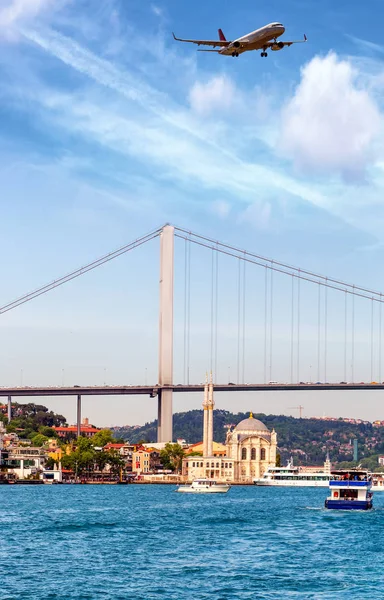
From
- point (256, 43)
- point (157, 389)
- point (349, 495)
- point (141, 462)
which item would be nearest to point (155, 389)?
point (157, 389)

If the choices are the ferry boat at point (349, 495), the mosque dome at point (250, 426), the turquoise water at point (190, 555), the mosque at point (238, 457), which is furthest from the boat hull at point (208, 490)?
the mosque dome at point (250, 426)

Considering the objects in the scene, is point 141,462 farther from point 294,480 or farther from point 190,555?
point 190,555

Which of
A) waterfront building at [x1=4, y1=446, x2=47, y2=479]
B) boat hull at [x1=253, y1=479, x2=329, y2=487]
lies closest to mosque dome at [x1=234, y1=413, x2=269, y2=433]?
waterfront building at [x1=4, y1=446, x2=47, y2=479]

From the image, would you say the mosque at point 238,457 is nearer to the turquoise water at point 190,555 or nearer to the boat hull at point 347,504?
the boat hull at point 347,504

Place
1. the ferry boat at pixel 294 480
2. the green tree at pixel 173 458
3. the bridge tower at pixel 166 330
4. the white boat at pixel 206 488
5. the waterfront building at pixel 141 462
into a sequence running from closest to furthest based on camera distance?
1. the white boat at pixel 206 488
2. the bridge tower at pixel 166 330
3. the ferry boat at pixel 294 480
4. the green tree at pixel 173 458
5. the waterfront building at pixel 141 462

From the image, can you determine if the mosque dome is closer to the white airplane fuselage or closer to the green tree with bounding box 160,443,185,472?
the green tree with bounding box 160,443,185,472
